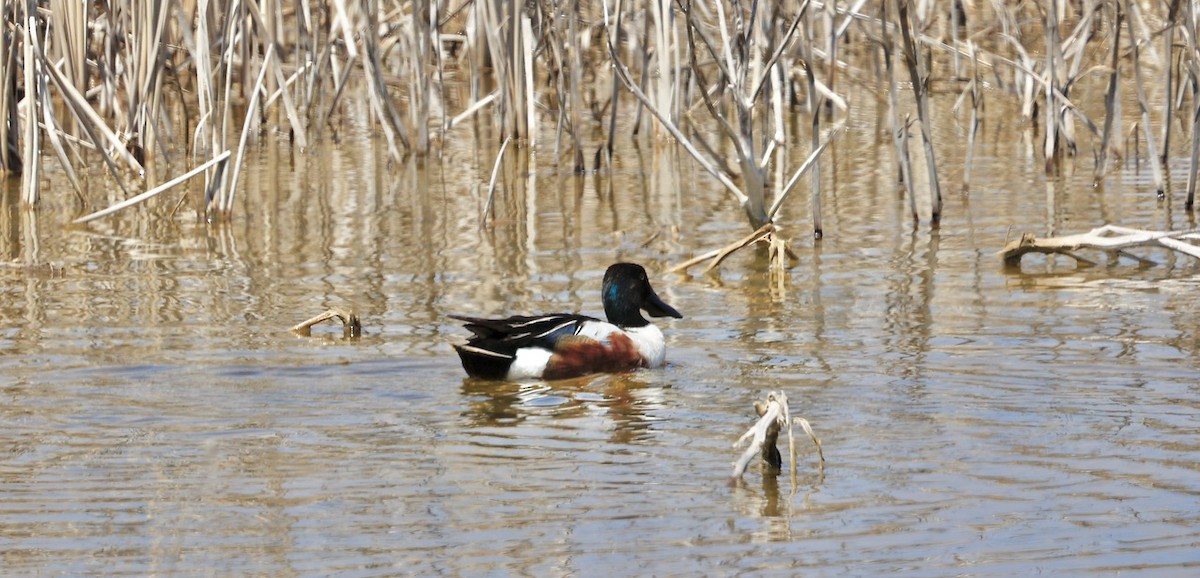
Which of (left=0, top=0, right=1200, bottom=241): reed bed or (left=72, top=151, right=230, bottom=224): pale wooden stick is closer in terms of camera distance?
(left=0, top=0, right=1200, bottom=241): reed bed

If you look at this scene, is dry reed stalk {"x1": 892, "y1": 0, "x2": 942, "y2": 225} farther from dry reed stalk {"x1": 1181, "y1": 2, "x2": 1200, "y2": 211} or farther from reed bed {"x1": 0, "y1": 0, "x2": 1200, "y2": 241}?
dry reed stalk {"x1": 1181, "y1": 2, "x2": 1200, "y2": 211}

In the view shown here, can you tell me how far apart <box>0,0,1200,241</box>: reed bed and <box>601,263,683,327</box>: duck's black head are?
1.35 meters

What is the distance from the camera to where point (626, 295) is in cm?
683

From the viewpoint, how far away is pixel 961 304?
7359mm

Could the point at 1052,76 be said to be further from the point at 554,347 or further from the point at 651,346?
the point at 554,347

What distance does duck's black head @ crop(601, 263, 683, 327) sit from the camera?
680 centimetres

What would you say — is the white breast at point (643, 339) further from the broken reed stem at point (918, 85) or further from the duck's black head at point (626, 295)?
the broken reed stem at point (918, 85)

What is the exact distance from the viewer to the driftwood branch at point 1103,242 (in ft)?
25.1

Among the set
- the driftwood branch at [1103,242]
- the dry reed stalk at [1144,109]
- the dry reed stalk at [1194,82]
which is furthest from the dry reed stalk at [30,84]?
the dry reed stalk at [1194,82]

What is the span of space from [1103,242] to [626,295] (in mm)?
2379

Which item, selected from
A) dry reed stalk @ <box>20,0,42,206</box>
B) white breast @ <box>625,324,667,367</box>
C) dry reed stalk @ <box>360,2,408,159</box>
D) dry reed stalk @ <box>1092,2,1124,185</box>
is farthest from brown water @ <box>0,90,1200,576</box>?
dry reed stalk @ <box>360,2,408,159</box>

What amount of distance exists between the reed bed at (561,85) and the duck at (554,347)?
1.84 metres

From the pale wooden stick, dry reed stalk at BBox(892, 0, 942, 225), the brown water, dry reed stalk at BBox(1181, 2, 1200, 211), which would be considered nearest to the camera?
the brown water

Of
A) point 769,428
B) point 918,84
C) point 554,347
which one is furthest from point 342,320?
point 918,84
